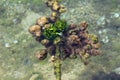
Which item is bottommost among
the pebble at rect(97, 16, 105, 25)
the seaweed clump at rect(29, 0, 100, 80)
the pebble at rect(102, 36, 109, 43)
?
the seaweed clump at rect(29, 0, 100, 80)

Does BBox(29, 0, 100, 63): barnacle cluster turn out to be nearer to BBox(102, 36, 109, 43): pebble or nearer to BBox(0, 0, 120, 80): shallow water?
BBox(0, 0, 120, 80): shallow water

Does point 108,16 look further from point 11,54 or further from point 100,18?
point 11,54

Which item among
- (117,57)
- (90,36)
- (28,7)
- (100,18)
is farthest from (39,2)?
(90,36)

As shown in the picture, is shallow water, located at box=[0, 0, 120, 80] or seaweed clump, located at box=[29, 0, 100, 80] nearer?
seaweed clump, located at box=[29, 0, 100, 80]

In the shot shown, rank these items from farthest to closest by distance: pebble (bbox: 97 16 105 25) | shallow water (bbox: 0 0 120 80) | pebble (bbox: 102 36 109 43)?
1. pebble (bbox: 97 16 105 25)
2. pebble (bbox: 102 36 109 43)
3. shallow water (bbox: 0 0 120 80)

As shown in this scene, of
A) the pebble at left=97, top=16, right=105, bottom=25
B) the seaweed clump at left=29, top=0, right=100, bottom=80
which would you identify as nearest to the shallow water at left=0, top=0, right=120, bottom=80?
the pebble at left=97, top=16, right=105, bottom=25

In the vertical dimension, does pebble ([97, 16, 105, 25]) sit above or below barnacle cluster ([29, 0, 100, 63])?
above

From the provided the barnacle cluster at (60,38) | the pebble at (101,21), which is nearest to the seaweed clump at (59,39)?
the barnacle cluster at (60,38)
